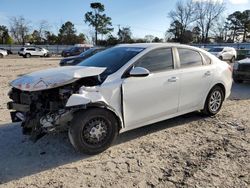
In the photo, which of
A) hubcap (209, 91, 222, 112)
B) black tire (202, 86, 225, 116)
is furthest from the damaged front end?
hubcap (209, 91, 222, 112)

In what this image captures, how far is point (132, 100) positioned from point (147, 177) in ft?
4.43

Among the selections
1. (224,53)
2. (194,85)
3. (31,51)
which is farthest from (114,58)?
(31,51)

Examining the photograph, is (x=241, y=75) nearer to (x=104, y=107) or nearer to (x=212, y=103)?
(x=212, y=103)

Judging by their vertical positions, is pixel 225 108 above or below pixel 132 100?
below

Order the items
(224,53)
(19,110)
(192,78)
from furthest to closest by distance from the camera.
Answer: (224,53)
(192,78)
(19,110)

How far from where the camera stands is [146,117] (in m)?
4.88

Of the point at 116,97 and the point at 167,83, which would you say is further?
the point at 167,83

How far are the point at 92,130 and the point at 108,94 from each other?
23.2 inches

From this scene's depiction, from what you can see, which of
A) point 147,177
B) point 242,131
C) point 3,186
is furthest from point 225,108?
point 3,186

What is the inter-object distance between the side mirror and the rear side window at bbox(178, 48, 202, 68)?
3.87ft

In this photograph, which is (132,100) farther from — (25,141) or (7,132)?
(7,132)

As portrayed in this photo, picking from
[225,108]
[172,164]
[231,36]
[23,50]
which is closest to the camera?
[172,164]

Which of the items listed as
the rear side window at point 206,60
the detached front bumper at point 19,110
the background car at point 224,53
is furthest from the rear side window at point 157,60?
the background car at point 224,53

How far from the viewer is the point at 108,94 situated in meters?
4.35
